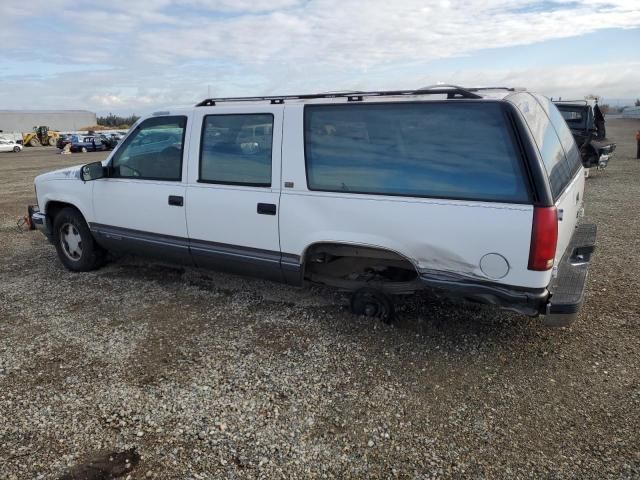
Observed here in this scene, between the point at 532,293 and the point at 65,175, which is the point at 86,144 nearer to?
the point at 65,175

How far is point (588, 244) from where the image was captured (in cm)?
420

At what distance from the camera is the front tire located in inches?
219

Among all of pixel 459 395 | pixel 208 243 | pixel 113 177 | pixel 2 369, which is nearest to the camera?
pixel 459 395

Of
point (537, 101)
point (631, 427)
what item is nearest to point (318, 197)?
point (537, 101)

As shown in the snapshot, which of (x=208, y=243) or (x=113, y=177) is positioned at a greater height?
(x=113, y=177)

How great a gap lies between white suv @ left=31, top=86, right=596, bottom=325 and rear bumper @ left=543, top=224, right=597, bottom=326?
12 millimetres

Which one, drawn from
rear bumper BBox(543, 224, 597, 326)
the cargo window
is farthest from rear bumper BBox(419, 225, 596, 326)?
the cargo window

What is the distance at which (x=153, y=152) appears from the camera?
488cm

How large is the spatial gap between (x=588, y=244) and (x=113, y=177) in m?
4.64

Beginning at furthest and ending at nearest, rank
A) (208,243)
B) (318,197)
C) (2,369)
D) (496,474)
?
1. (208,243)
2. (318,197)
3. (2,369)
4. (496,474)

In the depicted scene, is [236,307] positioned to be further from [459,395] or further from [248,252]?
[459,395]

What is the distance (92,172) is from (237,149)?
179cm

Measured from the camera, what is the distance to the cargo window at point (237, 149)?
416 centimetres

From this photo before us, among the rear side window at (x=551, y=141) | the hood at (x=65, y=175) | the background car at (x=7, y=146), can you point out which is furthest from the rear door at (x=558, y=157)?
the background car at (x=7, y=146)
